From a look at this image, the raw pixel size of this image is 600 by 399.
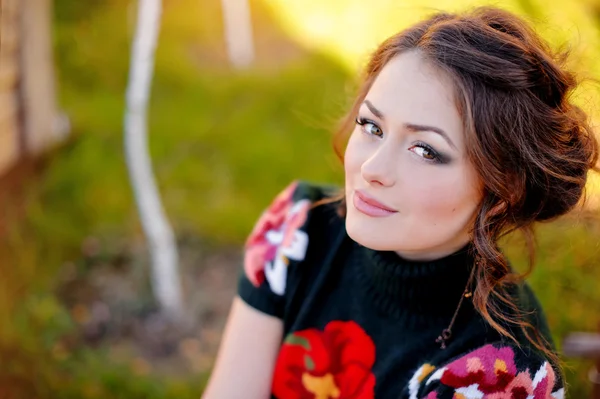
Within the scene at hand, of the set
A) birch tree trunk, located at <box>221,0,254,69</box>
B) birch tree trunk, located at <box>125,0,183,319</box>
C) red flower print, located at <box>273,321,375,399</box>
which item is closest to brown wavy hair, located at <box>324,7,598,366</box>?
red flower print, located at <box>273,321,375,399</box>

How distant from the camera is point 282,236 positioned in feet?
5.54

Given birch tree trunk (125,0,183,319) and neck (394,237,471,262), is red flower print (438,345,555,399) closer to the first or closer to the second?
neck (394,237,471,262)

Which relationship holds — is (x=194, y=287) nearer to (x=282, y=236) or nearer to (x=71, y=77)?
(x=282, y=236)

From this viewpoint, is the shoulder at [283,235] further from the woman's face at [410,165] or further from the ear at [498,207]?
the ear at [498,207]

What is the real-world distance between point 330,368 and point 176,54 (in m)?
2.59

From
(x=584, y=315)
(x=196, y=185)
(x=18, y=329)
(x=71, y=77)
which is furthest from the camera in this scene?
(x=71, y=77)

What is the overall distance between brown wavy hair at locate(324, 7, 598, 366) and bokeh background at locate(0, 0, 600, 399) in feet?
0.69

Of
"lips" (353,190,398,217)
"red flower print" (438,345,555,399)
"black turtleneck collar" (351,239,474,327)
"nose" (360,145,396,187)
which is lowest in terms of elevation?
"red flower print" (438,345,555,399)

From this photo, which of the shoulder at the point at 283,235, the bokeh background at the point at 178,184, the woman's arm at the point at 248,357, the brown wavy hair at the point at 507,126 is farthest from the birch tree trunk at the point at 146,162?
the brown wavy hair at the point at 507,126

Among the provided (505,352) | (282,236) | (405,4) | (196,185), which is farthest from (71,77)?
(505,352)

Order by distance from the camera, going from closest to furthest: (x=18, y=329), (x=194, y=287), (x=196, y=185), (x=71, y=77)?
(x=18, y=329)
(x=194, y=287)
(x=196, y=185)
(x=71, y=77)

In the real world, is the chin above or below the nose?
below

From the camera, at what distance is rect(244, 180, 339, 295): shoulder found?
162 centimetres

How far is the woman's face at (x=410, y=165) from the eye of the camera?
127 cm
